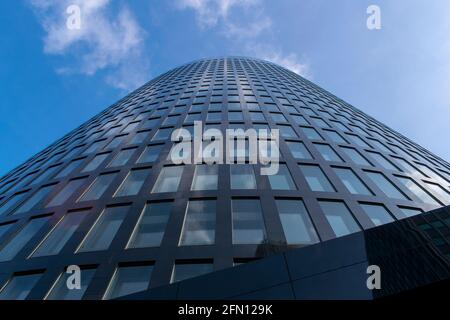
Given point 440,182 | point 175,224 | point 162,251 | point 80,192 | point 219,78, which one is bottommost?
point 162,251

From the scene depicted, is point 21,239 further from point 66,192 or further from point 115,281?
point 115,281

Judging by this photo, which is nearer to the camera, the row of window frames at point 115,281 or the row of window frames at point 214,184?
the row of window frames at point 115,281

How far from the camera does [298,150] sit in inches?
914

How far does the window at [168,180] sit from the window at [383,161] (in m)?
14.2

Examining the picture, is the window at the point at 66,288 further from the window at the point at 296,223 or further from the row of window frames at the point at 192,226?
the window at the point at 296,223

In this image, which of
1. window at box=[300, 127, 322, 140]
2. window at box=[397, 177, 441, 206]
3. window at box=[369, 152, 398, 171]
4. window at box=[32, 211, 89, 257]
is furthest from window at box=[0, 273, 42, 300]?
window at box=[369, 152, 398, 171]

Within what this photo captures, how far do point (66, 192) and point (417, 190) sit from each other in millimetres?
21246

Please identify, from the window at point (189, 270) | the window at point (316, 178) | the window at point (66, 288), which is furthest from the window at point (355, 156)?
the window at point (66, 288)

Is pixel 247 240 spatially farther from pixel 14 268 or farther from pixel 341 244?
pixel 14 268

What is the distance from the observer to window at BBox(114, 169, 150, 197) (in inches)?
730

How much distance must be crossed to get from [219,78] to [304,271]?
3913cm

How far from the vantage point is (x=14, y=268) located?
48.1ft

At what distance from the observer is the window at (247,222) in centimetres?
1444
